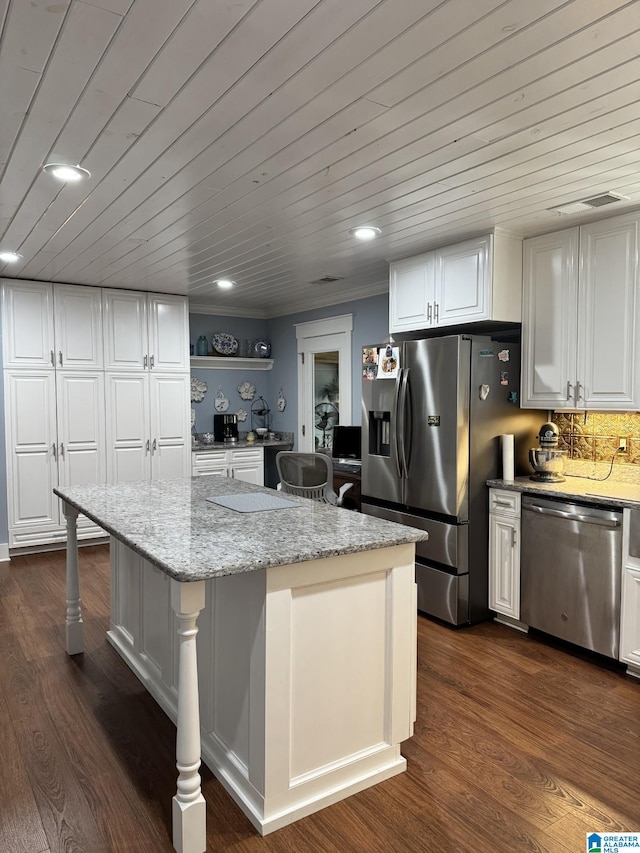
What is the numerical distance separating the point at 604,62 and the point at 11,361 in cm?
476

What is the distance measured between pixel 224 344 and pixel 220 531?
4625 mm

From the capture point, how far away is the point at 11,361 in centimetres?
498

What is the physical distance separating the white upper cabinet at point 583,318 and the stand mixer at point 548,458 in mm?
161

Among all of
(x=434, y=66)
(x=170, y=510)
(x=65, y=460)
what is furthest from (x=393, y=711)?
(x=65, y=460)

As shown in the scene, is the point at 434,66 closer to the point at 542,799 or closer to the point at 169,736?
the point at 542,799

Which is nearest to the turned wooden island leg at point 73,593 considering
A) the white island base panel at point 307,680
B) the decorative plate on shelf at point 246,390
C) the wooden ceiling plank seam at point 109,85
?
the white island base panel at point 307,680

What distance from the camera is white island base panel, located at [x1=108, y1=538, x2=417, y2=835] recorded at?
1877 mm

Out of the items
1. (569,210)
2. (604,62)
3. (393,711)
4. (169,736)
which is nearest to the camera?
(604,62)

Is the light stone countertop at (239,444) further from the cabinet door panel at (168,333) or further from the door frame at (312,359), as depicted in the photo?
the cabinet door panel at (168,333)

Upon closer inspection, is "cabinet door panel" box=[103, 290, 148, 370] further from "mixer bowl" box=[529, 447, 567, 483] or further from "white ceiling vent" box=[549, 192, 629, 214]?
"white ceiling vent" box=[549, 192, 629, 214]

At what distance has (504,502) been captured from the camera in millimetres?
3549

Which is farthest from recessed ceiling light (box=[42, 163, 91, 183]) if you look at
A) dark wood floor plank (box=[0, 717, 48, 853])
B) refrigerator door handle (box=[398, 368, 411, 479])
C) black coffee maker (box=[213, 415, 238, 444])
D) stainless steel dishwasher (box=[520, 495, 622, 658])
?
black coffee maker (box=[213, 415, 238, 444])

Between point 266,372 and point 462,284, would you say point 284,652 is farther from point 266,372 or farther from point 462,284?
point 266,372

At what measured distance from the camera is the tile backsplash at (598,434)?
345 centimetres
